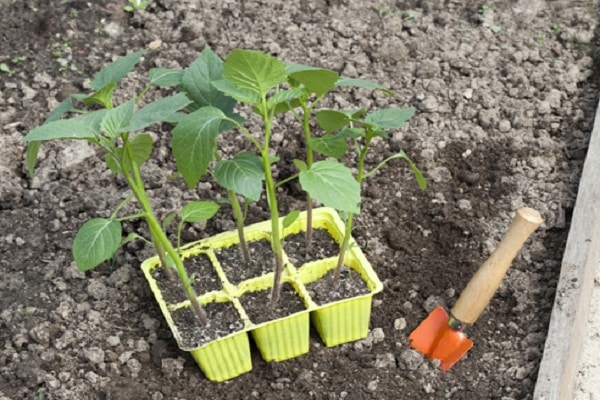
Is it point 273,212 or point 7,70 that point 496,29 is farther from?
point 7,70

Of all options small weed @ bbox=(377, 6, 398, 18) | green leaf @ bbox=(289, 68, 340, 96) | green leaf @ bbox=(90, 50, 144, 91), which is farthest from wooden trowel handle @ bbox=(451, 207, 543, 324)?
small weed @ bbox=(377, 6, 398, 18)

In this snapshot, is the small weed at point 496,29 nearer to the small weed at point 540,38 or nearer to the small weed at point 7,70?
the small weed at point 540,38

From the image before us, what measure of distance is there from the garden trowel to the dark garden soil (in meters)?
0.05

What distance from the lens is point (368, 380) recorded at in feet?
7.79

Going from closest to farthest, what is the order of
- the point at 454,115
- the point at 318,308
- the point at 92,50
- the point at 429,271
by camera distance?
the point at 318,308, the point at 429,271, the point at 454,115, the point at 92,50

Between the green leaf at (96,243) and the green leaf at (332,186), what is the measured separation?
45cm

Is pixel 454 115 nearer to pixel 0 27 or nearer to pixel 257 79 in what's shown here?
pixel 257 79

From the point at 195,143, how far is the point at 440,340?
0.96 meters

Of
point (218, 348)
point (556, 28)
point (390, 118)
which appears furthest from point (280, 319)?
point (556, 28)

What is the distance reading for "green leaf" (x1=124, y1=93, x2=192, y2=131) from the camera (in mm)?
1779

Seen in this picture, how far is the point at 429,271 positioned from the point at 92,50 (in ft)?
5.02

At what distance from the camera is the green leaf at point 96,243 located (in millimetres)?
1940

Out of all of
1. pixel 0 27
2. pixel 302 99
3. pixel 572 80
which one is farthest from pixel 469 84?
→ pixel 0 27

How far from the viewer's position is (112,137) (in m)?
1.83
